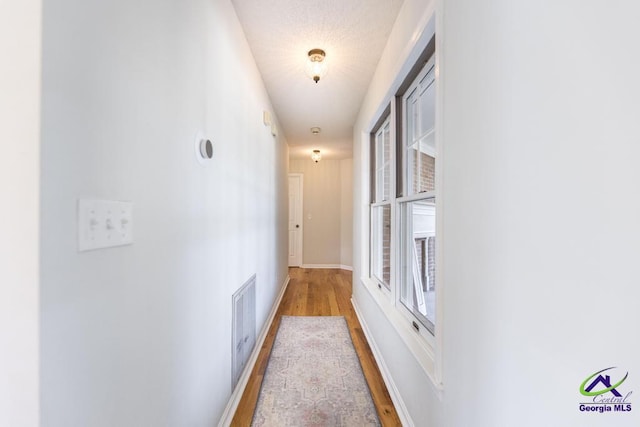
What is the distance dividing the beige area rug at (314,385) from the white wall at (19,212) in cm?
145

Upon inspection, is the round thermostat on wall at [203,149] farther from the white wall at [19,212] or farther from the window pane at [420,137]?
Answer: the window pane at [420,137]

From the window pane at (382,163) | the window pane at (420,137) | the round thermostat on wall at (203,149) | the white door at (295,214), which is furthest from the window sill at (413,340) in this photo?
the white door at (295,214)

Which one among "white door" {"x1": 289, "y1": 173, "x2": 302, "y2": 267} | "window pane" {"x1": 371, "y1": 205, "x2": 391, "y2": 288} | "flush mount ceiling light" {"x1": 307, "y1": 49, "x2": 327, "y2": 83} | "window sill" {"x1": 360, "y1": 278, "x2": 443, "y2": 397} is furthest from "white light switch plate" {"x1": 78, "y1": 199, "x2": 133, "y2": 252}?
"white door" {"x1": 289, "y1": 173, "x2": 302, "y2": 267}

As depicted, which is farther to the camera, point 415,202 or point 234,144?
point 415,202

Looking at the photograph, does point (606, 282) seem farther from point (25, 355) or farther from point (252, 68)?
point (252, 68)

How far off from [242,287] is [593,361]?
181 cm

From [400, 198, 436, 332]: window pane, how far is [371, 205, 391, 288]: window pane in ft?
2.07

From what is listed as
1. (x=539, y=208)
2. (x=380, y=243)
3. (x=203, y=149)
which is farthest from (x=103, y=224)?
(x=380, y=243)

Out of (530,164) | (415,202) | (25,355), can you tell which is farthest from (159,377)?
(415,202)

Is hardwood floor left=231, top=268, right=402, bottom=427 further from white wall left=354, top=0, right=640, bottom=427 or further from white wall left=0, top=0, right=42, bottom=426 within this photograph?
white wall left=0, top=0, right=42, bottom=426

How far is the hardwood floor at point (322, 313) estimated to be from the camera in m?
1.73

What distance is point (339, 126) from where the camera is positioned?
3.97 meters

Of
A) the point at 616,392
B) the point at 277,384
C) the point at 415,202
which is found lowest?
the point at 277,384

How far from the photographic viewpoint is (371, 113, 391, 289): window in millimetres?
2650
